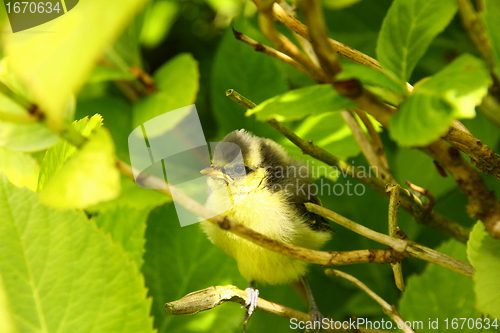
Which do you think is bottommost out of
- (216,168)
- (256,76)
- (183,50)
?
(216,168)

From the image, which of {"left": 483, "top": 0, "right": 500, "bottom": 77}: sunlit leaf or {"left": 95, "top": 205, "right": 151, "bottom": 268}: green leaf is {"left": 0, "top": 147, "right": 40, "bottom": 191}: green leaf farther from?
{"left": 483, "top": 0, "right": 500, "bottom": 77}: sunlit leaf

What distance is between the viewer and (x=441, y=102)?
412 mm

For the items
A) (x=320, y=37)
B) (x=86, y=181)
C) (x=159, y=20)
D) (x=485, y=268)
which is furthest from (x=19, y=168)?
(x=159, y=20)

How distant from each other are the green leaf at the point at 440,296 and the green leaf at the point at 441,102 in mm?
487

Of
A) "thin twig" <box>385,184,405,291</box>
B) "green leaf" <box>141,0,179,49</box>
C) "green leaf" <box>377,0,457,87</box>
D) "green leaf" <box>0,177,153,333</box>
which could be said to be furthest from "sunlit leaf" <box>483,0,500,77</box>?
"green leaf" <box>141,0,179,49</box>

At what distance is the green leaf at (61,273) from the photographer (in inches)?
23.7

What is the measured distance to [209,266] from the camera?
95 cm

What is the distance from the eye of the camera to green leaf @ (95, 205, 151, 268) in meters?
0.86

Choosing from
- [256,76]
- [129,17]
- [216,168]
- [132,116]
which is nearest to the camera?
[129,17]

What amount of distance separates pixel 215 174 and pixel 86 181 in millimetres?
912

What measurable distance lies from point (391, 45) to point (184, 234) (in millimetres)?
590

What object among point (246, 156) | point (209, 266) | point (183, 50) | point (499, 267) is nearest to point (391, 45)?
point (499, 267)

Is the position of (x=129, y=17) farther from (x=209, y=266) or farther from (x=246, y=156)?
(x=246, y=156)

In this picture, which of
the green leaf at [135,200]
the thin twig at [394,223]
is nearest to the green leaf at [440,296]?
the thin twig at [394,223]
